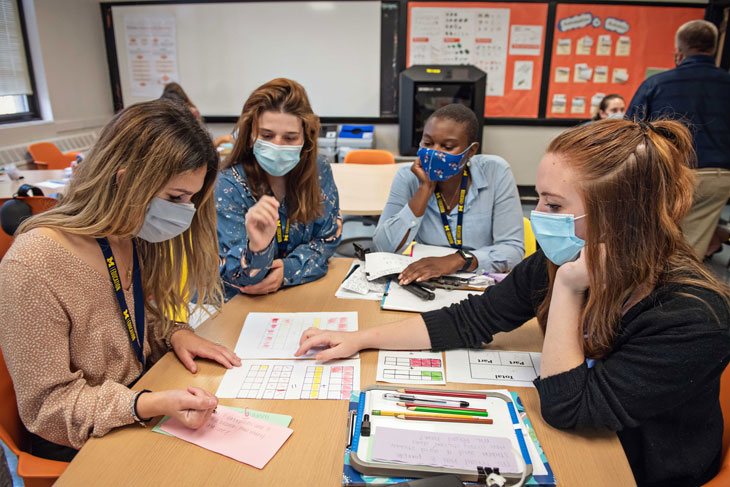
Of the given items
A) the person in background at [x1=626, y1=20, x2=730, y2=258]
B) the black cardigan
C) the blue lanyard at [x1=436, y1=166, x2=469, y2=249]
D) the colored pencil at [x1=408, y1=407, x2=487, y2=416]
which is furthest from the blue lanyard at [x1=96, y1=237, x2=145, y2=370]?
the person in background at [x1=626, y1=20, x2=730, y2=258]

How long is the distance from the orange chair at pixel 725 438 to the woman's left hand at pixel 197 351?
0.97 m

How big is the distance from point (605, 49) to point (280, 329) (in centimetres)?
509

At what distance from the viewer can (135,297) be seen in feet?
3.97

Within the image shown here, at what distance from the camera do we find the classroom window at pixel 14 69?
4363 mm

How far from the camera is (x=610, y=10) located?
4910mm

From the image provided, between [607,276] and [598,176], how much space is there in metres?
0.20

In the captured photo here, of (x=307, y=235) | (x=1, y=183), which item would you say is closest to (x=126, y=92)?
(x=1, y=183)

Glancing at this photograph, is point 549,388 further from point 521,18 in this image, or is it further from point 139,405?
point 521,18

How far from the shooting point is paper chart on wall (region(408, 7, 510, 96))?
4.96 metres

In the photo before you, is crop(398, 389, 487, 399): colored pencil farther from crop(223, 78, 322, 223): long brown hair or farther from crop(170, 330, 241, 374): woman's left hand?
crop(223, 78, 322, 223): long brown hair

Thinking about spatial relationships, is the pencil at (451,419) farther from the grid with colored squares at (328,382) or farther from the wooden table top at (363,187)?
the wooden table top at (363,187)

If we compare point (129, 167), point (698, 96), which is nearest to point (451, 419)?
point (129, 167)

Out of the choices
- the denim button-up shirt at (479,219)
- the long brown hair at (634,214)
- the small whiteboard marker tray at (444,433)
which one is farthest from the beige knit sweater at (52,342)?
the denim button-up shirt at (479,219)

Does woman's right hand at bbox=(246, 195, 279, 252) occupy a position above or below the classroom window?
below
